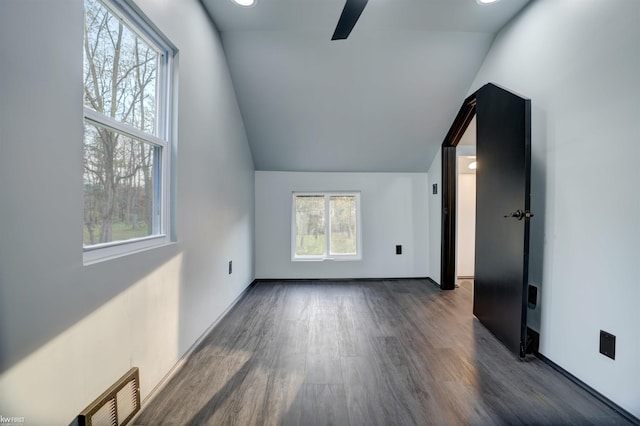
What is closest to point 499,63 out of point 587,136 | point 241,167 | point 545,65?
point 545,65

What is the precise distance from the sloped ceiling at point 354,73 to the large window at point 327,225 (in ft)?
1.69

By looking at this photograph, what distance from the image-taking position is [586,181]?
Result: 1.56 metres

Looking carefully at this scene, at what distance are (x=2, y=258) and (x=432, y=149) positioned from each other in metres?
3.61

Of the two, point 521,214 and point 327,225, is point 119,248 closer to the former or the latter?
point 521,214

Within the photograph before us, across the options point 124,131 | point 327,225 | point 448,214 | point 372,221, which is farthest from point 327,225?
point 124,131

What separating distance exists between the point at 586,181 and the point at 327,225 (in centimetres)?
268

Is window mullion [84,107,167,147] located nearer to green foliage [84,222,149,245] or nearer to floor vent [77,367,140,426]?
green foliage [84,222,149,245]

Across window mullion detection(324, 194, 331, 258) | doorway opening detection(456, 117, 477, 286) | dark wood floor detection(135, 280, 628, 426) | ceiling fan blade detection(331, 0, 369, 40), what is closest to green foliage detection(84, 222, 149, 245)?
dark wood floor detection(135, 280, 628, 426)

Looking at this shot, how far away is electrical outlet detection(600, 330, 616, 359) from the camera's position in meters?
1.40

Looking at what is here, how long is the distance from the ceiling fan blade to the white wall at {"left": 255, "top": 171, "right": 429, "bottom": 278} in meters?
2.21

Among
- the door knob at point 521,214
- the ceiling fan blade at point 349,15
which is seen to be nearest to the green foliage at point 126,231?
the ceiling fan blade at point 349,15

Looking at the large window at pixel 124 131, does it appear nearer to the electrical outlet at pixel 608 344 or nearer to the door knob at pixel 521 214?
the door knob at pixel 521 214

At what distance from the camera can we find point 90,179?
1140mm

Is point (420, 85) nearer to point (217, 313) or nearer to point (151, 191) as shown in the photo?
point (151, 191)
